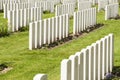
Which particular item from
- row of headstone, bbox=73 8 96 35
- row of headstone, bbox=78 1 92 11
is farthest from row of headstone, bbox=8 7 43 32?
row of headstone, bbox=78 1 92 11

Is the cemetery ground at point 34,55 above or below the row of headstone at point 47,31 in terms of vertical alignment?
below

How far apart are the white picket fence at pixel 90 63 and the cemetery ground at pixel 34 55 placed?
107 cm

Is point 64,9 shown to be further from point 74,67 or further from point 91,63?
point 74,67

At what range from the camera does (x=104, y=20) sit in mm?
20906

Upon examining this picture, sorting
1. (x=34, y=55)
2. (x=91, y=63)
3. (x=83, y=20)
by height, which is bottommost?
(x=34, y=55)

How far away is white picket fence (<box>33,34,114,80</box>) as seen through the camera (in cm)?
689

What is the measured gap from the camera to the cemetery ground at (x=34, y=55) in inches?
387

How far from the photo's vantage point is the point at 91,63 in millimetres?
8234

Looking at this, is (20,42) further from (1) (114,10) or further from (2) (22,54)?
(1) (114,10)

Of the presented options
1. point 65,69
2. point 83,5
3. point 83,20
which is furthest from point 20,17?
point 65,69

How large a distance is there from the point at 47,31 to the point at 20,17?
3914mm

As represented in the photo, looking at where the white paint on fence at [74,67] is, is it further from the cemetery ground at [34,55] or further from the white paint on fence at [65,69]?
the cemetery ground at [34,55]

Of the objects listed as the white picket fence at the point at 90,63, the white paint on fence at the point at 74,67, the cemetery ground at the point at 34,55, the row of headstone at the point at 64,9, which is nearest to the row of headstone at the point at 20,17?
the cemetery ground at the point at 34,55

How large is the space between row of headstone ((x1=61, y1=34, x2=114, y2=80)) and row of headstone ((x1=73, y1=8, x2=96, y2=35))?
20.7 ft
